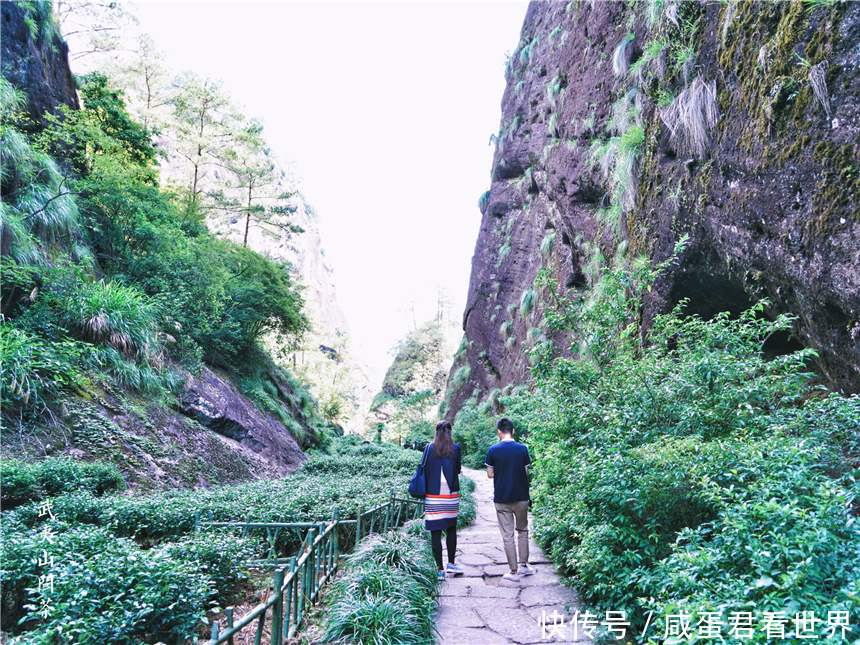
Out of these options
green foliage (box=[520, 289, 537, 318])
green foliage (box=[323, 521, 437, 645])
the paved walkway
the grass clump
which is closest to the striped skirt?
green foliage (box=[323, 521, 437, 645])

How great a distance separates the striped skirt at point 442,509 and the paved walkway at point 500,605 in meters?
0.60

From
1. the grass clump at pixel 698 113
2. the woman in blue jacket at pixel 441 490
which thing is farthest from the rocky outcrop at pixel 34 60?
the grass clump at pixel 698 113

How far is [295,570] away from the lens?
3.25 metres

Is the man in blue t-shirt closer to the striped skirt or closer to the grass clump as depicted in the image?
the striped skirt

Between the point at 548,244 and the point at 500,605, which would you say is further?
the point at 548,244

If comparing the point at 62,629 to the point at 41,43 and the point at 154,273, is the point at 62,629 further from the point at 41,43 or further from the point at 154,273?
the point at 41,43

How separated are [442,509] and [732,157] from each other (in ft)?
17.0

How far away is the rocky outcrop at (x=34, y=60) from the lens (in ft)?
35.0

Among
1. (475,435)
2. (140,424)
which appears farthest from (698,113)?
(475,435)

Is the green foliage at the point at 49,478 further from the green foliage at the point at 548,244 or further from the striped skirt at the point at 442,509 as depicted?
the green foliage at the point at 548,244

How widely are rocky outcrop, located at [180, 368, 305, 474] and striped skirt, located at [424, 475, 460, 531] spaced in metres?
8.13

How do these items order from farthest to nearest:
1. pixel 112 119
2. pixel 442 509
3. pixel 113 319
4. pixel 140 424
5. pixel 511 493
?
pixel 112 119 → pixel 113 319 → pixel 140 424 → pixel 511 493 → pixel 442 509

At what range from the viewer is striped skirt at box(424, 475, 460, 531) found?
484 centimetres

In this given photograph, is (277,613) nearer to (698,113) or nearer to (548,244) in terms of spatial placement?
(698,113)
